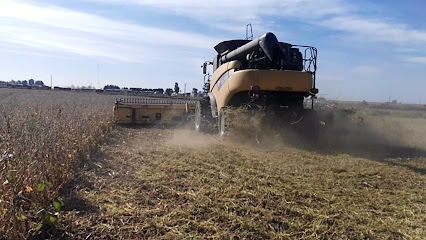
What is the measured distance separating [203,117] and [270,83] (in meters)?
3.71

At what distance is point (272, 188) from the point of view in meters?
5.24

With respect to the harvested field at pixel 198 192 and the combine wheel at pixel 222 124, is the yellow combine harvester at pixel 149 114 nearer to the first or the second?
the combine wheel at pixel 222 124

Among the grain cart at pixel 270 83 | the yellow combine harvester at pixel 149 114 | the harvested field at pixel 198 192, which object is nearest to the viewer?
the harvested field at pixel 198 192

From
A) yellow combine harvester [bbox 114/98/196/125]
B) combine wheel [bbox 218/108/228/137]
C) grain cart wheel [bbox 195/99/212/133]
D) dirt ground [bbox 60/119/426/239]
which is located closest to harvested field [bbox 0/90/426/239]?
dirt ground [bbox 60/119/426/239]

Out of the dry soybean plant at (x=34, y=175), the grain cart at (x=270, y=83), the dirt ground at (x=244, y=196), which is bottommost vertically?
the dirt ground at (x=244, y=196)

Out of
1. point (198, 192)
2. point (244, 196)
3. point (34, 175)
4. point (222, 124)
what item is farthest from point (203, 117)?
point (34, 175)

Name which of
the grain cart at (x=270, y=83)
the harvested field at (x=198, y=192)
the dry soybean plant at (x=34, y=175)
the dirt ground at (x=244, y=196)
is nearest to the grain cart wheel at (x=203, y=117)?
the grain cart at (x=270, y=83)

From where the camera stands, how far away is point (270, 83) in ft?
30.2

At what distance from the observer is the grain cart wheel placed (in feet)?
40.3

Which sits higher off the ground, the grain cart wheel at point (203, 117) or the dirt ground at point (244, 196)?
the grain cart wheel at point (203, 117)

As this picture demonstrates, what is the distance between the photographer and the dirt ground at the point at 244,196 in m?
3.87

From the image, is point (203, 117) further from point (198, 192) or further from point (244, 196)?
point (244, 196)

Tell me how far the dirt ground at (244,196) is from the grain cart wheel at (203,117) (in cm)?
413

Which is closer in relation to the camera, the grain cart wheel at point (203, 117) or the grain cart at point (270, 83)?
the grain cart at point (270, 83)
